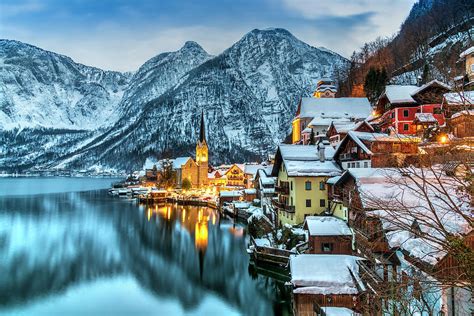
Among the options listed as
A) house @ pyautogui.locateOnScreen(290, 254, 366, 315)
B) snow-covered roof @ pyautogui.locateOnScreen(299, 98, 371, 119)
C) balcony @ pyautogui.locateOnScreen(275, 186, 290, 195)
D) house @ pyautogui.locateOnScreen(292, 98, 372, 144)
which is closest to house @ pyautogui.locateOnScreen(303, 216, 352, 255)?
house @ pyautogui.locateOnScreen(290, 254, 366, 315)

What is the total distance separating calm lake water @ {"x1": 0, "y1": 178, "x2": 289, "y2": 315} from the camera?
1056 inches

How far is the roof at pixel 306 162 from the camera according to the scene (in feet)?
121

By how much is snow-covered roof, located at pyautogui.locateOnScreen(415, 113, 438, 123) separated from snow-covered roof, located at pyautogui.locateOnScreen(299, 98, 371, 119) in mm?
28313

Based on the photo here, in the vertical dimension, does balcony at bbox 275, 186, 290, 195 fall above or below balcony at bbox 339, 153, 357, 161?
below

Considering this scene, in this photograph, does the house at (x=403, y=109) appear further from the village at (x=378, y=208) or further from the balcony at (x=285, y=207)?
the balcony at (x=285, y=207)

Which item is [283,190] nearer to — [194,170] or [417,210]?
[417,210]

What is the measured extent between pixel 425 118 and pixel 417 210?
37661mm

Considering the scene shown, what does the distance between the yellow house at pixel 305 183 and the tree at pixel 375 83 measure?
4034cm

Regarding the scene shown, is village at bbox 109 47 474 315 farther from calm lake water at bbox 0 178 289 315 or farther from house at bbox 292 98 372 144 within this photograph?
calm lake water at bbox 0 178 289 315

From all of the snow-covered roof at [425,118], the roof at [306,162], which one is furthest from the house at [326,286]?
the snow-covered roof at [425,118]

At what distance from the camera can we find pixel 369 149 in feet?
108

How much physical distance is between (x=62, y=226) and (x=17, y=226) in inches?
267

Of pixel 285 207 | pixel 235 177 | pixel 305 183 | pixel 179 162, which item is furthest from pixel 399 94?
pixel 179 162

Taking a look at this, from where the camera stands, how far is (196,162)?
443ft
